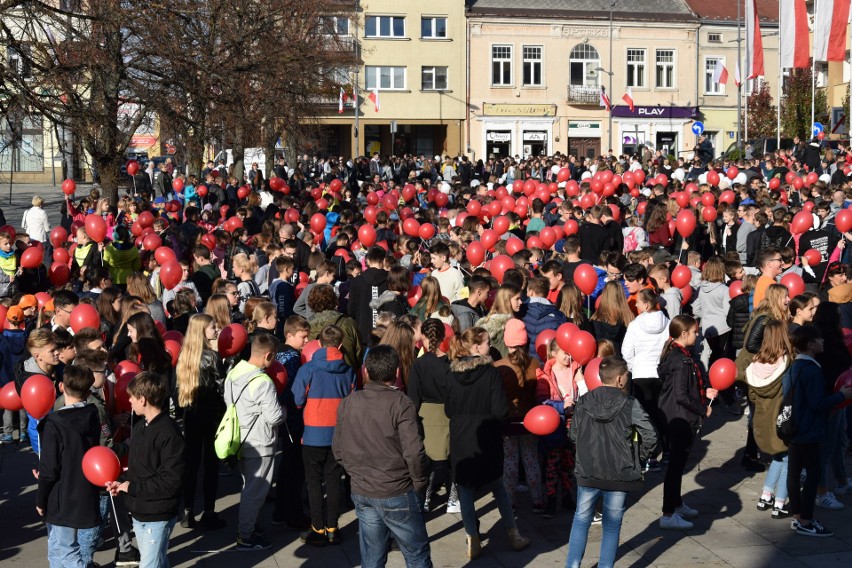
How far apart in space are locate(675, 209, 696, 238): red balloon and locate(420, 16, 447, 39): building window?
38.8 metres

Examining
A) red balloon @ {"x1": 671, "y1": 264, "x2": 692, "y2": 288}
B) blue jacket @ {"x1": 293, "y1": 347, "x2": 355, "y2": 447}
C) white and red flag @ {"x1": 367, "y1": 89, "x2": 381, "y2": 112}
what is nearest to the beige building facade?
white and red flag @ {"x1": 367, "y1": 89, "x2": 381, "y2": 112}

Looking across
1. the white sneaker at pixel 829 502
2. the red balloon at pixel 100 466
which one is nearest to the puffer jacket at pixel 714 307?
the white sneaker at pixel 829 502

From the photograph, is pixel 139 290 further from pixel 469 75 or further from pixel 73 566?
pixel 469 75

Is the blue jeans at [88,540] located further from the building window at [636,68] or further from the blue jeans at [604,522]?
the building window at [636,68]

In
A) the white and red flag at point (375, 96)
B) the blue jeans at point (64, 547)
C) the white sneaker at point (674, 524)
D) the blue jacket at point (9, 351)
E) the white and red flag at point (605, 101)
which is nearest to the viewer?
the blue jeans at point (64, 547)

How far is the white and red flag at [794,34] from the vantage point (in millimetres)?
33656

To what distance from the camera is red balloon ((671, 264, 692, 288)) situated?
11758 millimetres

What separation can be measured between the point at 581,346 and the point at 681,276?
12.4 feet

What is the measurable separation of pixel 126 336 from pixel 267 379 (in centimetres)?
198

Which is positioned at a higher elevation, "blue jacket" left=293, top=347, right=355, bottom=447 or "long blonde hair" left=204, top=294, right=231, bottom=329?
"long blonde hair" left=204, top=294, right=231, bottom=329

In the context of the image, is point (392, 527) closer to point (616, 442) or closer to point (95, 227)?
point (616, 442)

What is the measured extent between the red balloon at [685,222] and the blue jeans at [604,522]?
9174mm

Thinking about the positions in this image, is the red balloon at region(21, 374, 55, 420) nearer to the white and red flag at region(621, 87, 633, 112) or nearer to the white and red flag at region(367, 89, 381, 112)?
the white and red flag at region(367, 89, 381, 112)

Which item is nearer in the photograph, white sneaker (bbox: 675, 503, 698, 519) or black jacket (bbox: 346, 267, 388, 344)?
white sneaker (bbox: 675, 503, 698, 519)
